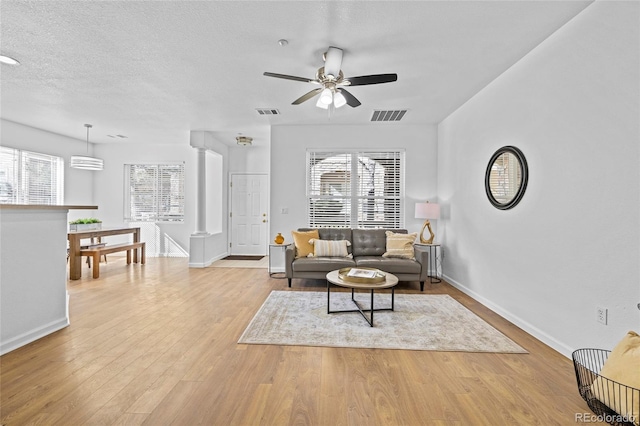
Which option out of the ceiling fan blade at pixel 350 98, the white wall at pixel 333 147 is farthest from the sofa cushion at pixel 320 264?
the ceiling fan blade at pixel 350 98

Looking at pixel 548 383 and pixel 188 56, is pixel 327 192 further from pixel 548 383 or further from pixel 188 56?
pixel 548 383

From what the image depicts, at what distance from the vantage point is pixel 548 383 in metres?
2.06

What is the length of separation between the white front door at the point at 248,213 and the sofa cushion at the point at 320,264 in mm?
3192

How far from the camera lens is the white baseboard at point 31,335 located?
2401 mm

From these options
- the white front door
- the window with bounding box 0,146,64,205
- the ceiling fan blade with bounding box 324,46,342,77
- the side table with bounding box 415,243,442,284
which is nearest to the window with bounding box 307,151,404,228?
the side table with bounding box 415,243,442,284

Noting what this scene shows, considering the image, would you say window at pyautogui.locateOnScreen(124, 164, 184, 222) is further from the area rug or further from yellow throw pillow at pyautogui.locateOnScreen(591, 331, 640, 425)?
yellow throw pillow at pyautogui.locateOnScreen(591, 331, 640, 425)

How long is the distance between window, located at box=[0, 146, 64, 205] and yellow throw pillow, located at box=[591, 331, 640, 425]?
827 centimetres

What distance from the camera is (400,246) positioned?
4684 mm

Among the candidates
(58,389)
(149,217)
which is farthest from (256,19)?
(149,217)

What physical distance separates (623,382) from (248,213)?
6.92 m

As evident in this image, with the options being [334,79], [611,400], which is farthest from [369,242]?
[611,400]

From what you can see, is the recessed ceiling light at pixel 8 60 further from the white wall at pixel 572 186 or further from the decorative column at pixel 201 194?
the white wall at pixel 572 186

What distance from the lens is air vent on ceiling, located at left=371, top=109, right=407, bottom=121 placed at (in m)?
4.70

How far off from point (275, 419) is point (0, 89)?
17.5 ft
